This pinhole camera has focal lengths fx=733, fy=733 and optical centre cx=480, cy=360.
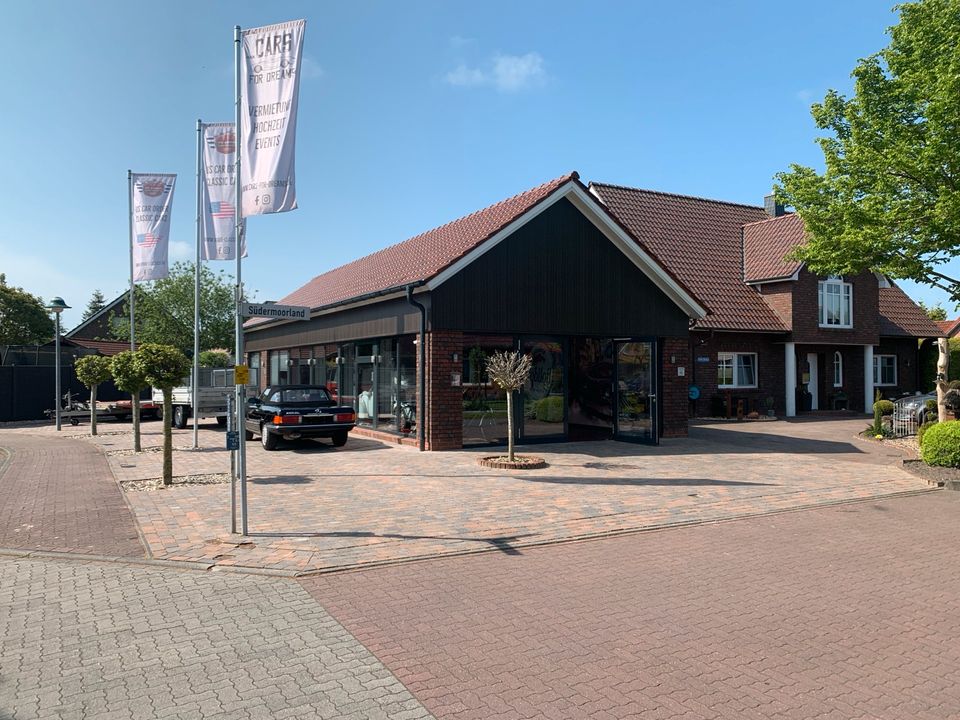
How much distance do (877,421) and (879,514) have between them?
35.6 ft

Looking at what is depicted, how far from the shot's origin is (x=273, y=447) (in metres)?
15.8

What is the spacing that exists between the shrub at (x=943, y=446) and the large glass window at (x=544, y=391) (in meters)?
7.13

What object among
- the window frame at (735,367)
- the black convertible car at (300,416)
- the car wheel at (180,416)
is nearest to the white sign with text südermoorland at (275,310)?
the black convertible car at (300,416)

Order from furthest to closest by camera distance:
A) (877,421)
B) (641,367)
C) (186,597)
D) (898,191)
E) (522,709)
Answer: (877,421) < (641,367) < (898,191) < (186,597) < (522,709)

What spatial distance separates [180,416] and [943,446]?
19977 millimetres

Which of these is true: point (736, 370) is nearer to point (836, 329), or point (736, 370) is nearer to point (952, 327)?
point (836, 329)

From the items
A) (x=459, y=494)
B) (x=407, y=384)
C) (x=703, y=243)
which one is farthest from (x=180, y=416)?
(x=703, y=243)

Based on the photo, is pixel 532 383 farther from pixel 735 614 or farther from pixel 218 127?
pixel 735 614

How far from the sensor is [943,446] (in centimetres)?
1233

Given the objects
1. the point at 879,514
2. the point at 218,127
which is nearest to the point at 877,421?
the point at 879,514

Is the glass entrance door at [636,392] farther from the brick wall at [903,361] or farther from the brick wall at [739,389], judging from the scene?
the brick wall at [903,361]

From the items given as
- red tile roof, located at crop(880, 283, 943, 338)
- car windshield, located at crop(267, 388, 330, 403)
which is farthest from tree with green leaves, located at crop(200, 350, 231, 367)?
red tile roof, located at crop(880, 283, 943, 338)

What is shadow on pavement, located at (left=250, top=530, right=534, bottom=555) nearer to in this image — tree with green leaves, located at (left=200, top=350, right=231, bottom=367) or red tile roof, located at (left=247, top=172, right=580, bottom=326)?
red tile roof, located at (left=247, top=172, right=580, bottom=326)

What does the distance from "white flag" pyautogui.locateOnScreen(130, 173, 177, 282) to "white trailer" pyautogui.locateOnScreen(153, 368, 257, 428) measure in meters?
3.11
